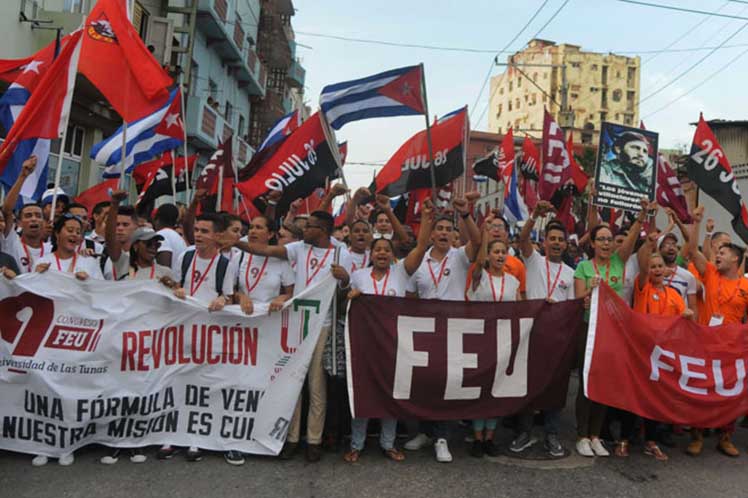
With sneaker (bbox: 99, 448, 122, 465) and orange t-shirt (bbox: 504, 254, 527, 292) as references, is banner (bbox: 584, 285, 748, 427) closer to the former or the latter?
orange t-shirt (bbox: 504, 254, 527, 292)

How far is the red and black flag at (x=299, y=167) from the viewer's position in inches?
252

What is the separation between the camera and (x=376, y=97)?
5.60 meters

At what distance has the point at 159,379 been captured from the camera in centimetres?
453

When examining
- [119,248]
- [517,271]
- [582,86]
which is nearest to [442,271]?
[517,271]

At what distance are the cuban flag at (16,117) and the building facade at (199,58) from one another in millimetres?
1498

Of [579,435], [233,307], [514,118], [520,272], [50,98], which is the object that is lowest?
[579,435]

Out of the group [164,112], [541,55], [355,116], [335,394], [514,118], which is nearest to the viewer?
[335,394]

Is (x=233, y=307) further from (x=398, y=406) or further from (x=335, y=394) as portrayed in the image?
(x=398, y=406)

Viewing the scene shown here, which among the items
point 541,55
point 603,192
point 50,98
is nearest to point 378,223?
point 603,192

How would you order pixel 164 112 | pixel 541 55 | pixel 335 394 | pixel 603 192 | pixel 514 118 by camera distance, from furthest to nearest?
1. pixel 514 118
2. pixel 541 55
3. pixel 164 112
4. pixel 603 192
5. pixel 335 394

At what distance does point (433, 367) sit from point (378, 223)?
2526 mm

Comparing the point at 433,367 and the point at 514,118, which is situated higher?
the point at 514,118

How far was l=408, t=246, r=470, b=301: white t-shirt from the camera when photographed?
502 centimetres

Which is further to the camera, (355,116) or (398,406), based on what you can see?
(355,116)
